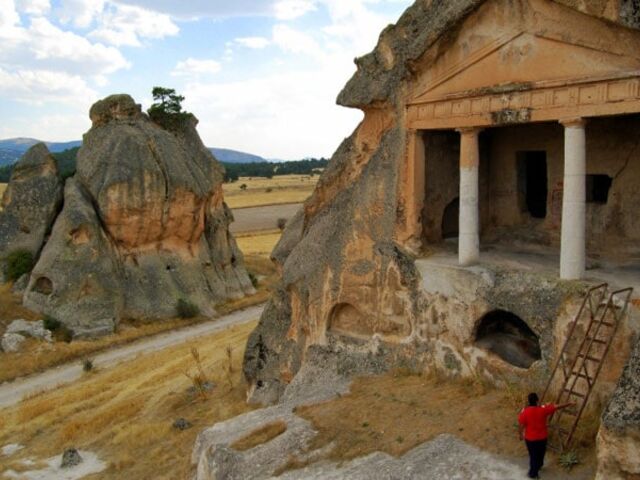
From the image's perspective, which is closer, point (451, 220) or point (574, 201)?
point (574, 201)

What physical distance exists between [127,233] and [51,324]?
6015 mm

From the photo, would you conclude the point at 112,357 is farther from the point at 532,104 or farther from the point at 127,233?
the point at 532,104

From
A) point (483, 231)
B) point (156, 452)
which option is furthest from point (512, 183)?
point (156, 452)

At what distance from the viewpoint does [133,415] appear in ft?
71.2

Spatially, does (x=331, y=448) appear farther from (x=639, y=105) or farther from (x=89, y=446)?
(x=89, y=446)

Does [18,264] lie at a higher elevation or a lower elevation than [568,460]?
higher

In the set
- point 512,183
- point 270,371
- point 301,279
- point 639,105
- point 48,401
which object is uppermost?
point 639,105

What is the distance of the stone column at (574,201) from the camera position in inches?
528

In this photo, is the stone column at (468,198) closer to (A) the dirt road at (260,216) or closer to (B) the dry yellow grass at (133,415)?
(B) the dry yellow grass at (133,415)

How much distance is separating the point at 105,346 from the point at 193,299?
6.15 meters

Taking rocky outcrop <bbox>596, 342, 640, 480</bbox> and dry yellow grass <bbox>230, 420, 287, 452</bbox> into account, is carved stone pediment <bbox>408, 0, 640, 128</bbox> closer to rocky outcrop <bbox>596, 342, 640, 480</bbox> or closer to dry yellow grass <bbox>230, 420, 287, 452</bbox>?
rocky outcrop <bbox>596, 342, 640, 480</bbox>

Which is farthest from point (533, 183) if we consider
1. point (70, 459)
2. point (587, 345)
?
point (70, 459)

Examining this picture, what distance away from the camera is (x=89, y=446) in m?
19.6

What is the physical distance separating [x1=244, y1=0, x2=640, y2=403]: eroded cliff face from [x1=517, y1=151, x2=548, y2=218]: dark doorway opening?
341 centimetres
